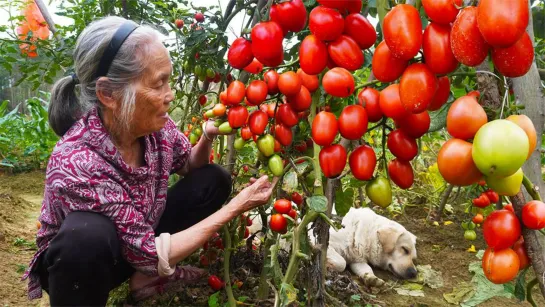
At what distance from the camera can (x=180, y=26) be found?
7.64 feet

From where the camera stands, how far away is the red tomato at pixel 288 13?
1.02 meters

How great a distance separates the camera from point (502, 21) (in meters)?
0.53

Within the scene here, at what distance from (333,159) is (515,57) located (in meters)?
0.47

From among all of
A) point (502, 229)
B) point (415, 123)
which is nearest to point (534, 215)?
point (502, 229)

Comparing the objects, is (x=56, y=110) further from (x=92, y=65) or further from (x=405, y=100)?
(x=405, y=100)

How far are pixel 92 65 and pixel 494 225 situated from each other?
4.04 feet

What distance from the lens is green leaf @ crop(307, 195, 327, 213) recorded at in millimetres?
1062

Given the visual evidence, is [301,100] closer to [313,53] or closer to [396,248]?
[313,53]

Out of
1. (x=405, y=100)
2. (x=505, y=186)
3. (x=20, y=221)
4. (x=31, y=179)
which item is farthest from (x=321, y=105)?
(x=31, y=179)

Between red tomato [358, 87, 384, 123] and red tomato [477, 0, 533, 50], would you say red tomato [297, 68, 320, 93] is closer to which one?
red tomato [358, 87, 384, 123]

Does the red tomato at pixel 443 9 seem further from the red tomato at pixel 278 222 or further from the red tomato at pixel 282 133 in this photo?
the red tomato at pixel 278 222

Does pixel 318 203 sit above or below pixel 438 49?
below

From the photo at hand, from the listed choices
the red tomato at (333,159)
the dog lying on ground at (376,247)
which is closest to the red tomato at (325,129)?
the red tomato at (333,159)

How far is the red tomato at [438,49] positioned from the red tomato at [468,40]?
0.04m
